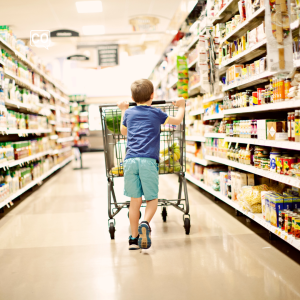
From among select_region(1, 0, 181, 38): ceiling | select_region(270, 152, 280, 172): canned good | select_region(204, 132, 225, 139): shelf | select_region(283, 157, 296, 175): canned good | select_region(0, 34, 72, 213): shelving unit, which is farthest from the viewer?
select_region(1, 0, 181, 38): ceiling

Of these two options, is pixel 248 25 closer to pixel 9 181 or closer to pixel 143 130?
pixel 143 130

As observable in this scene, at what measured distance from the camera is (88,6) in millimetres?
7852

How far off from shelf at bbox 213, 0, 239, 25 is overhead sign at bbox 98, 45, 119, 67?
6.44m

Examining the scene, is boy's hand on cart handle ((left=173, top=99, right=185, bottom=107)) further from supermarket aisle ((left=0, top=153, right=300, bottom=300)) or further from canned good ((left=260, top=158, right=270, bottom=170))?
supermarket aisle ((left=0, top=153, right=300, bottom=300))

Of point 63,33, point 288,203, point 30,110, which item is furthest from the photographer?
point 63,33

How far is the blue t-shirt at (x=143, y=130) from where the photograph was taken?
2695mm

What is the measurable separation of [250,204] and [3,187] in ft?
9.64

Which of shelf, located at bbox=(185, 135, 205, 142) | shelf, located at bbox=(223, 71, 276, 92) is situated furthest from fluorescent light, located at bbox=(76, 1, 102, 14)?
shelf, located at bbox=(223, 71, 276, 92)

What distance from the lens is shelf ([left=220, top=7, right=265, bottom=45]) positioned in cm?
298

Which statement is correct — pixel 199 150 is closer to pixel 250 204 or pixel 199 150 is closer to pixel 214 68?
pixel 214 68

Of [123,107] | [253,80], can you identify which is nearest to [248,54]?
[253,80]

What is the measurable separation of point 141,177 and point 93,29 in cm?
807

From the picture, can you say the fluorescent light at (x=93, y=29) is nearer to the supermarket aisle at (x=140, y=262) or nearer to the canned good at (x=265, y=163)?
the supermarket aisle at (x=140, y=262)

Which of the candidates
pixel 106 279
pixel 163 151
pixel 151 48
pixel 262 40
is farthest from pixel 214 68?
pixel 151 48
